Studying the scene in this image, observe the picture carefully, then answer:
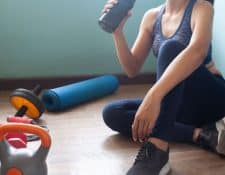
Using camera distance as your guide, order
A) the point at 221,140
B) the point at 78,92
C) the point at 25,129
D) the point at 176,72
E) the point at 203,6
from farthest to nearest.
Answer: the point at 78,92 < the point at 221,140 < the point at 203,6 < the point at 176,72 < the point at 25,129

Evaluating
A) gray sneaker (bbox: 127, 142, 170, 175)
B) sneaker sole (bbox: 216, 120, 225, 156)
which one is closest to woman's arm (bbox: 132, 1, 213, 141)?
gray sneaker (bbox: 127, 142, 170, 175)

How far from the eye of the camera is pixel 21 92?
1.62m

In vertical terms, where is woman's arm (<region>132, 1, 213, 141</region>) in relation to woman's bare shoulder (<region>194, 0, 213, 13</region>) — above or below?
below

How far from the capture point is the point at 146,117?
1.10m

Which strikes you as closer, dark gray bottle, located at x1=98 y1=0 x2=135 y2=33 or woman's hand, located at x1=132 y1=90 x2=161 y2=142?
woman's hand, located at x1=132 y1=90 x2=161 y2=142

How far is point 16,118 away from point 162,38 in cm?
58

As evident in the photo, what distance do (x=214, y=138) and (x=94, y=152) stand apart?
1.33ft

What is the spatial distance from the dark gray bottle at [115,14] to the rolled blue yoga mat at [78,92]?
59 centimetres

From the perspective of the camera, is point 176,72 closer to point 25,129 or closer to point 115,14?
point 115,14

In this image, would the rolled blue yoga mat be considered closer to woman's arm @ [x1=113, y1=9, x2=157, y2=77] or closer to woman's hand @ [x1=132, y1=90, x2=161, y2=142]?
woman's arm @ [x1=113, y1=9, x2=157, y2=77]

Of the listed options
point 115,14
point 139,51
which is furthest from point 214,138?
point 115,14

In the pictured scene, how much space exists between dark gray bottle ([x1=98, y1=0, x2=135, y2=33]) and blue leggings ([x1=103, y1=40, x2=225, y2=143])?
0.15 metres

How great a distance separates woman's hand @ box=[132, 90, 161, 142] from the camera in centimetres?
110

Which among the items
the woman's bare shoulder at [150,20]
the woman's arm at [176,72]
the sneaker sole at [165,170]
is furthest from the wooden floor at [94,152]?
the woman's bare shoulder at [150,20]
